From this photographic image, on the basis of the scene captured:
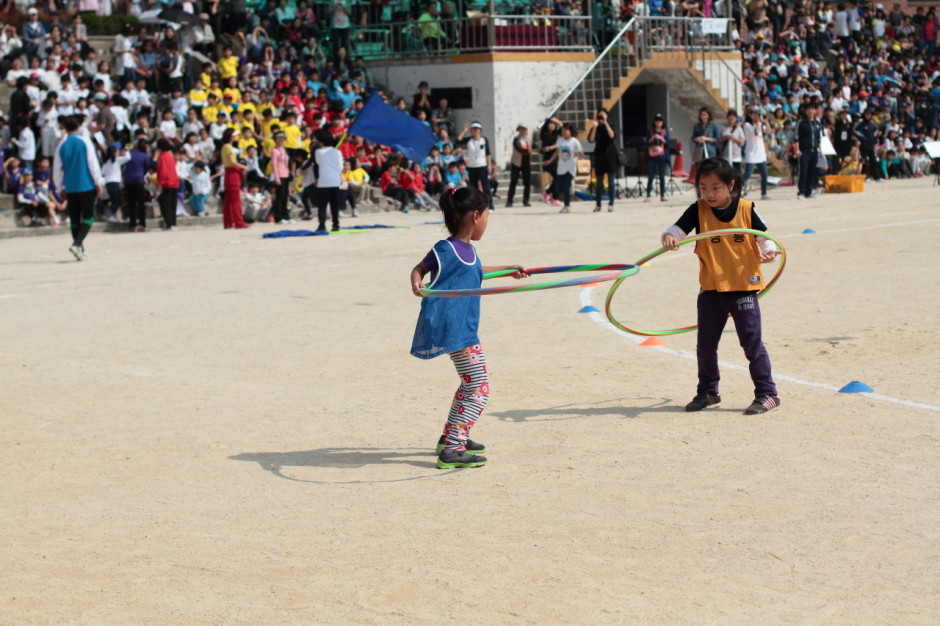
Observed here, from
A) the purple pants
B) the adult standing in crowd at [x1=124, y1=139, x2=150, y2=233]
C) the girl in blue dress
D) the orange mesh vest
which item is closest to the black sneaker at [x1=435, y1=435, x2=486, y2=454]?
the girl in blue dress

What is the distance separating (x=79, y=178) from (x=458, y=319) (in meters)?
12.2

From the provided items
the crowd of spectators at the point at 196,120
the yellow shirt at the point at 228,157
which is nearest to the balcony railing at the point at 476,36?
the crowd of spectators at the point at 196,120

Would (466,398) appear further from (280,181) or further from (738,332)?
(280,181)

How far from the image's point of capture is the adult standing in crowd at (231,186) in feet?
78.5

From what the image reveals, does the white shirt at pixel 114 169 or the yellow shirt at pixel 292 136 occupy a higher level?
the yellow shirt at pixel 292 136

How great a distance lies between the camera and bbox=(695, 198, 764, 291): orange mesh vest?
804 cm

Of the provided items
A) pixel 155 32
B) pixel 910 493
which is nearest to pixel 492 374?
pixel 910 493

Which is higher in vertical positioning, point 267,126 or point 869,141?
point 267,126

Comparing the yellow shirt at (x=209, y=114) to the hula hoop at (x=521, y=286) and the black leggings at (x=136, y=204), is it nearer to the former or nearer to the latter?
the black leggings at (x=136, y=204)

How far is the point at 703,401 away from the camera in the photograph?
→ 811 centimetres

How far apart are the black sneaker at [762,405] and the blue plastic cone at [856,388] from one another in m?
0.63

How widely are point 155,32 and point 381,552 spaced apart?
27.2 m

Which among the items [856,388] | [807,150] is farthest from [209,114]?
[856,388]

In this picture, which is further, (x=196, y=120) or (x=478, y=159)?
(x=478, y=159)
